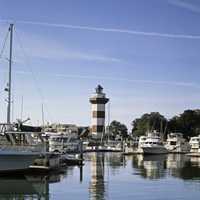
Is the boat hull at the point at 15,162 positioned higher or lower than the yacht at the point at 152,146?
lower

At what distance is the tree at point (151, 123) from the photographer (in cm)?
16750

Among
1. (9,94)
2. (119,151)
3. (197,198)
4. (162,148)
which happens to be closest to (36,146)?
(9,94)

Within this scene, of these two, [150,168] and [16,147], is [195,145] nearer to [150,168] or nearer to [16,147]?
[150,168]

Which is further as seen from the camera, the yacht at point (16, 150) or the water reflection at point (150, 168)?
the water reflection at point (150, 168)

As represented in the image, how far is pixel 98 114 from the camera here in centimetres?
14738

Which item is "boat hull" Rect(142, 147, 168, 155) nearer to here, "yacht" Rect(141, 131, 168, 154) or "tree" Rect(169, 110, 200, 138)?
"yacht" Rect(141, 131, 168, 154)

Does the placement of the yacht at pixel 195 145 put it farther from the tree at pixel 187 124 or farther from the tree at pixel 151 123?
the tree at pixel 187 124

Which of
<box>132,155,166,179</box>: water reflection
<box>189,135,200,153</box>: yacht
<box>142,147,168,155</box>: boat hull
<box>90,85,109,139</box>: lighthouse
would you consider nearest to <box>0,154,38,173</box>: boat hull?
<box>132,155,166,179</box>: water reflection

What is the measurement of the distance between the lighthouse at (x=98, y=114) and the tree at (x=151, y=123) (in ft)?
68.2

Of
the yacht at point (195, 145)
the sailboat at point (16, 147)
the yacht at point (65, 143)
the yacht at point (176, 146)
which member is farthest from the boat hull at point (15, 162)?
the yacht at point (176, 146)

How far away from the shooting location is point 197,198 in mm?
38125

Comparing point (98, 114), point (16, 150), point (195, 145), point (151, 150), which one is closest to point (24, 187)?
point (16, 150)

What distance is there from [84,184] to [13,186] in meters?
5.94

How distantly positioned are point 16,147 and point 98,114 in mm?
96979
